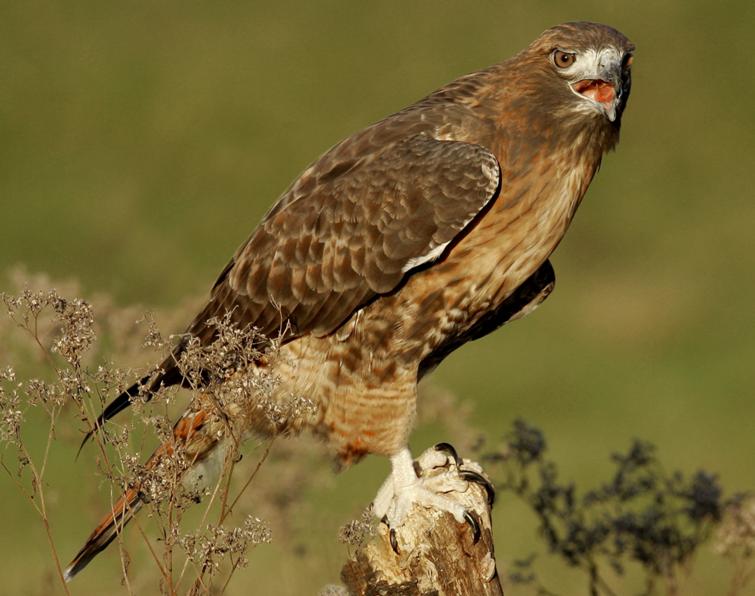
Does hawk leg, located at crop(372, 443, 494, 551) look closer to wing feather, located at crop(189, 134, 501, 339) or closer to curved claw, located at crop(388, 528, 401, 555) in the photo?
curved claw, located at crop(388, 528, 401, 555)

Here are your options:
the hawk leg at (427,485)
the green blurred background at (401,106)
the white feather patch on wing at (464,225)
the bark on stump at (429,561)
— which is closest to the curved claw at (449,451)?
the hawk leg at (427,485)

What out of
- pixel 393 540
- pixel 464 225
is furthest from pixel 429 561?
pixel 464 225

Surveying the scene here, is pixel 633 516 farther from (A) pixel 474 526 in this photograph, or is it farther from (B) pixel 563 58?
(B) pixel 563 58

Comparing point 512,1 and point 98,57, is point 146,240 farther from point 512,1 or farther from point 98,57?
point 512,1

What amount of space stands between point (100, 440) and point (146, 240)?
41.5 ft

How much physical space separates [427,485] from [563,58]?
2012 millimetres

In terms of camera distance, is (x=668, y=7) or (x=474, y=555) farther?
(x=668, y=7)

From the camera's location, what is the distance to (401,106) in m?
18.2

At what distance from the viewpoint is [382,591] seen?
4785mm

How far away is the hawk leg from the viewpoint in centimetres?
522

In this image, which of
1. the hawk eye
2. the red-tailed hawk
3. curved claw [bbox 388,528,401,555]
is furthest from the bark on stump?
the hawk eye

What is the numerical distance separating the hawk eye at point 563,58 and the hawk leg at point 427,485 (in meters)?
1.83

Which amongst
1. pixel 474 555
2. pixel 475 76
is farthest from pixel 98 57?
pixel 474 555

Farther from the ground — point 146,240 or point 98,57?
point 98,57
